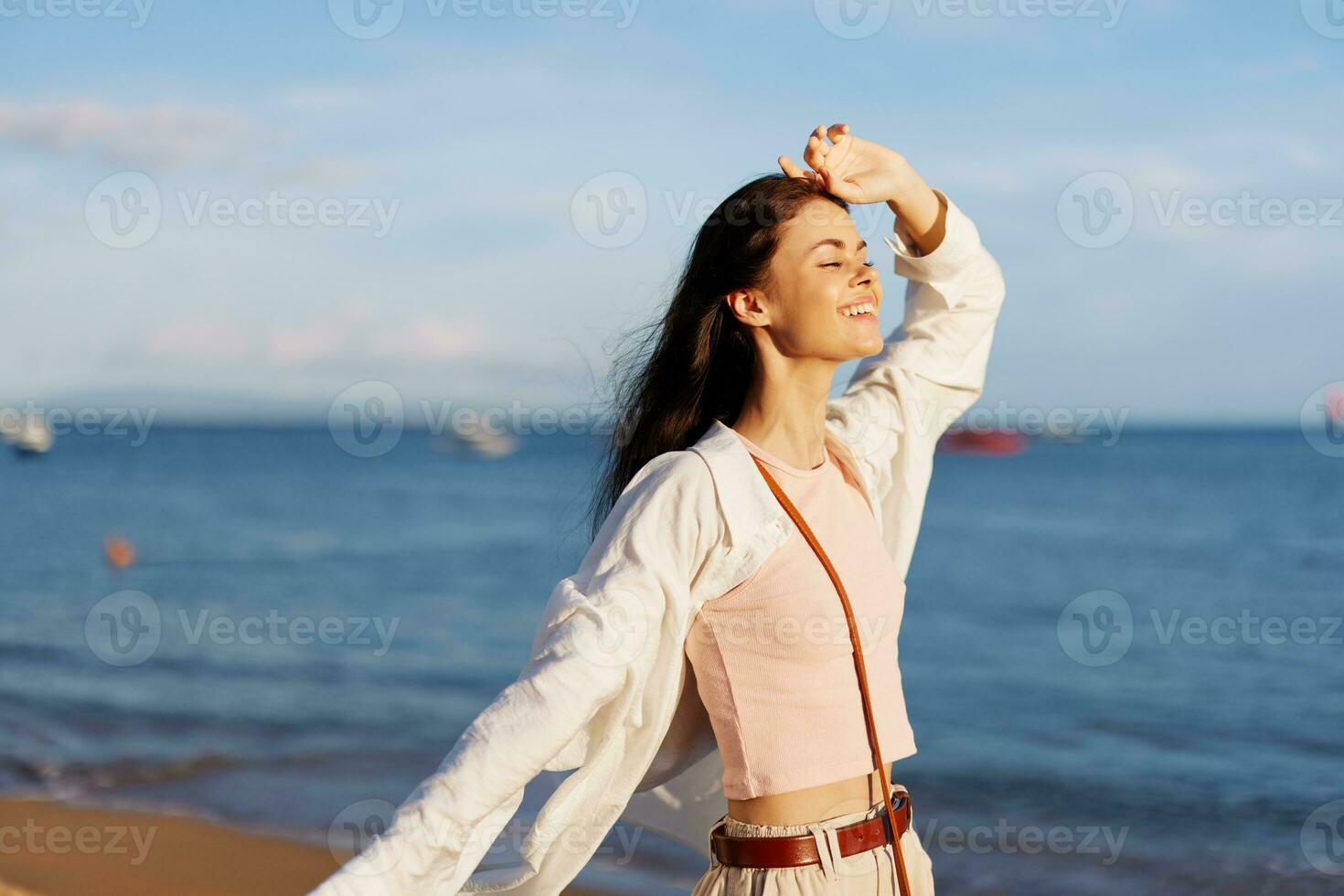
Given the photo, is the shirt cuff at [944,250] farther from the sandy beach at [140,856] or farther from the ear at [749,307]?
the sandy beach at [140,856]

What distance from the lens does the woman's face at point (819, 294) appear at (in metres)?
2.25

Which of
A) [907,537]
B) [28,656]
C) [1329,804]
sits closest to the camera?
[907,537]

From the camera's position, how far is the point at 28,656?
11367mm

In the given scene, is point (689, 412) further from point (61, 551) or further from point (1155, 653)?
point (61, 551)

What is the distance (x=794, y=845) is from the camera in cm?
211

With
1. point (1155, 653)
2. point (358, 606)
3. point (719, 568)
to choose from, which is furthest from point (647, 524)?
point (358, 606)

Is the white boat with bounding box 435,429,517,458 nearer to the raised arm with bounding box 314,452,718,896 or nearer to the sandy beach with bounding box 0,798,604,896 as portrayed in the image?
the sandy beach with bounding box 0,798,604,896

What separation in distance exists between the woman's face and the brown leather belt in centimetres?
82

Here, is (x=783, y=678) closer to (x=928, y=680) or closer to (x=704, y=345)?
(x=704, y=345)

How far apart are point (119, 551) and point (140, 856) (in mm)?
17933

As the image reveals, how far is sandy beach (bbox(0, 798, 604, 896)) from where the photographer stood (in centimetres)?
522

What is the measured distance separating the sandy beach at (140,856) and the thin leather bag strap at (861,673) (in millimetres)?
3334

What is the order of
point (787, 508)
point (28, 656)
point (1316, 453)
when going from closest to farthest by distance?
point (787, 508), point (28, 656), point (1316, 453)

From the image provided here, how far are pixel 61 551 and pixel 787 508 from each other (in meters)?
23.5
